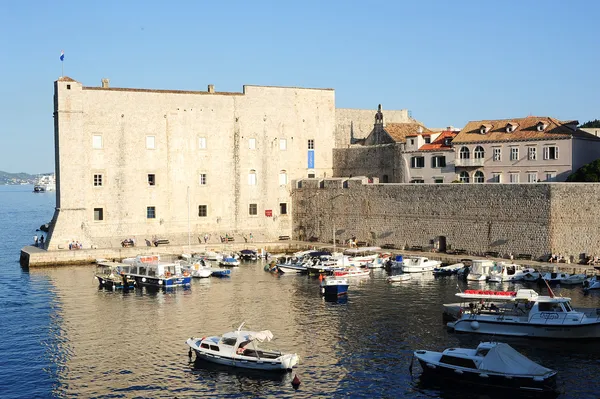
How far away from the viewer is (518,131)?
57.6 meters

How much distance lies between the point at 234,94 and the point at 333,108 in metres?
10.3

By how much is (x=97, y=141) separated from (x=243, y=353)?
34452mm

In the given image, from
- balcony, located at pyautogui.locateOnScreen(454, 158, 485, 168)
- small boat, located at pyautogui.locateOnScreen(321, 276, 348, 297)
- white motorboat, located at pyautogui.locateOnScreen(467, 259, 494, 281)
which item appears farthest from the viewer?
balcony, located at pyautogui.locateOnScreen(454, 158, 485, 168)

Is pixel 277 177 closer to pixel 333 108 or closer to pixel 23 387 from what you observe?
pixel 333 108

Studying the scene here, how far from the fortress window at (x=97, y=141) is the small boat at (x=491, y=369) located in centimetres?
3829

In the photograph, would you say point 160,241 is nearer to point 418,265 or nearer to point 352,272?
point 352,272

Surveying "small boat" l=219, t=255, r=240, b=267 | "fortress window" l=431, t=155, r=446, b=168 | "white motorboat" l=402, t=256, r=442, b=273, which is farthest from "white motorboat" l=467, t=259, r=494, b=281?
"small boat" l=219, t=255, r=240, b=267

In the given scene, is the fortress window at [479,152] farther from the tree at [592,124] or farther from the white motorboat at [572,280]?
the tree at [592,124]

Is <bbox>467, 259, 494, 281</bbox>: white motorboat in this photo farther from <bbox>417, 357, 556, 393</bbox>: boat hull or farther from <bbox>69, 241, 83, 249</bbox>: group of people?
<bbox>69, 241, 83, 249</bbox>: group of people

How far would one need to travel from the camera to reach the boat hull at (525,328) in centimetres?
3219

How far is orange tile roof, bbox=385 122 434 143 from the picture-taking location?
67188 mm

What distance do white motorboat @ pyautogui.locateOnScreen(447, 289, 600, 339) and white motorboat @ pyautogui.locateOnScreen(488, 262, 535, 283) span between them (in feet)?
35.4

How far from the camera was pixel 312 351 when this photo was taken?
3142 cm

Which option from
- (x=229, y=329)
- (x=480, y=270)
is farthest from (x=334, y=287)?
(x=480, y=270)
